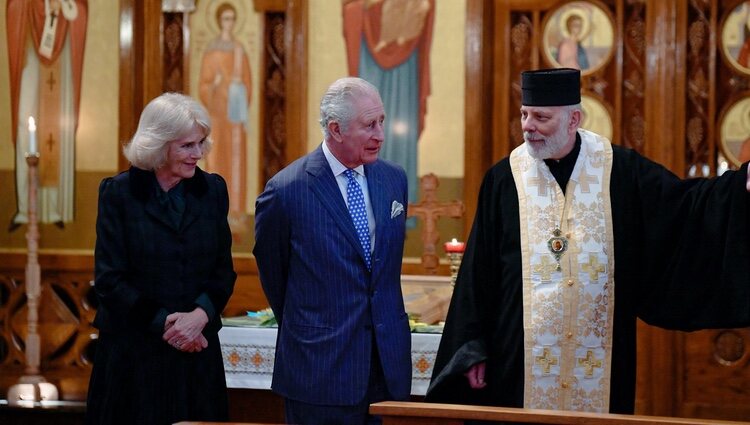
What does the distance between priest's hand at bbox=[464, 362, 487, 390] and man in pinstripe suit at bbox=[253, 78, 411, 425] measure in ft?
0.81

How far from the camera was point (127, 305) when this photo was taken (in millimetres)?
4234

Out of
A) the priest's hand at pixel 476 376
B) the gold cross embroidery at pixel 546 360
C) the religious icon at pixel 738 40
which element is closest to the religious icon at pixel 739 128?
the religious icon at pixel 738 40

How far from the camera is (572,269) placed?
4.50 meters

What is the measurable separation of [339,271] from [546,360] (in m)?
0.87

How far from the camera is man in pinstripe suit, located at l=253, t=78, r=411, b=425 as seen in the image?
4.21 metres

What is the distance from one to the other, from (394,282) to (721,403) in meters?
3.43

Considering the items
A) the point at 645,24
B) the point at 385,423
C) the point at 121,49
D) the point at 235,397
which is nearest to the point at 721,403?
the point at 645,24

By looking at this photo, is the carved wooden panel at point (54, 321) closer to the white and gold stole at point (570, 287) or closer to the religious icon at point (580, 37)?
the religious icon at point (580, 37)

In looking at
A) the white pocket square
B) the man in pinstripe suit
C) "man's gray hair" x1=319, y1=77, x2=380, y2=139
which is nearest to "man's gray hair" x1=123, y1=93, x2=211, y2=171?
the man in pinstripe suit

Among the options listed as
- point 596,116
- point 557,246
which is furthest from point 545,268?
point 596,116

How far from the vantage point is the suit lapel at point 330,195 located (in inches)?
167

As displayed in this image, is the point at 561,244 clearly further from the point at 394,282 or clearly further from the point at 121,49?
the point at 121,49

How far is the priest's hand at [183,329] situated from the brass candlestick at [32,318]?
3755 millimetres

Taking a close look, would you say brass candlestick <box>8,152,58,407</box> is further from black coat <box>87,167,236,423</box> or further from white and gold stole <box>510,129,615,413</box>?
white and gold stole <box>510,129,615,413</box>
